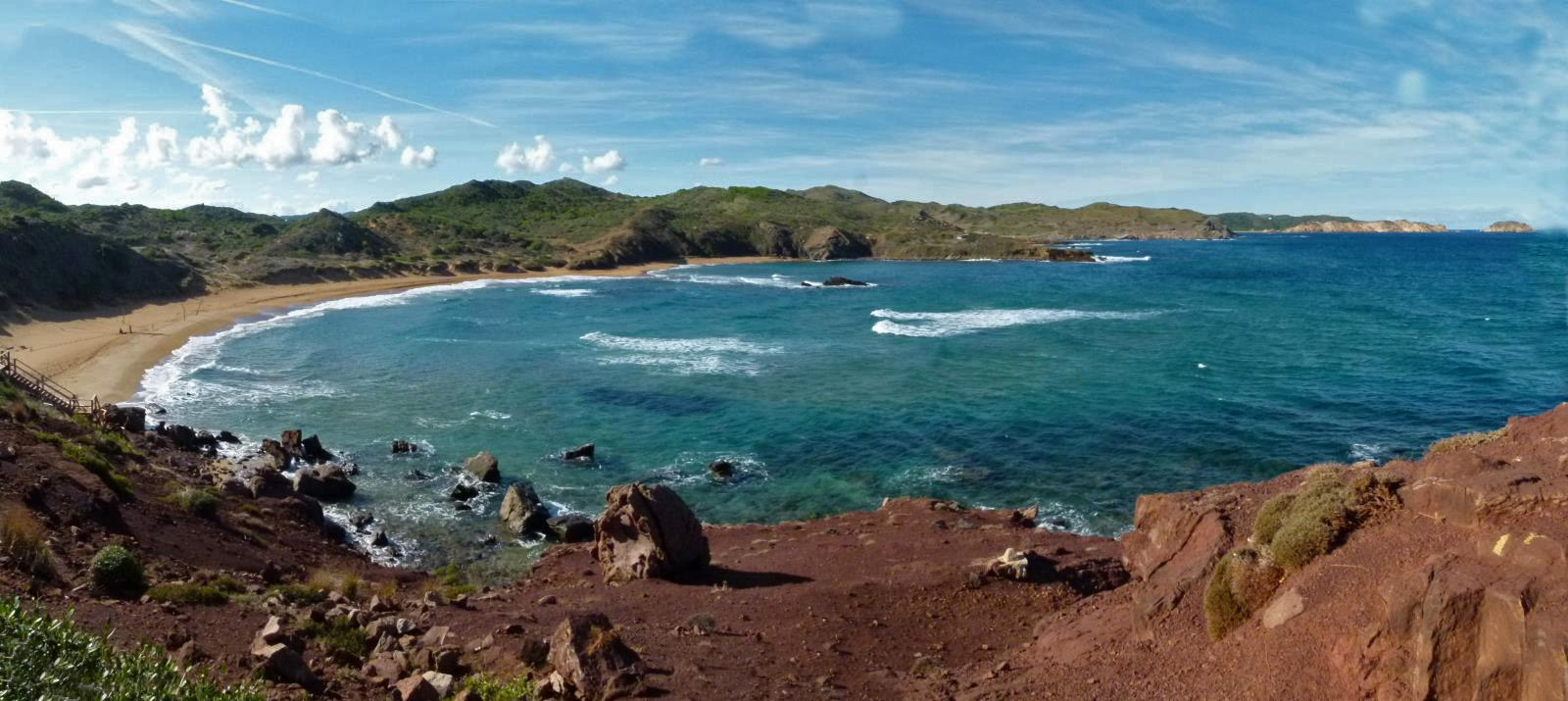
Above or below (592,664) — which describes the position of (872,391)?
below

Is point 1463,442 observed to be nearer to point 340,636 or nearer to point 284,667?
point 284,667

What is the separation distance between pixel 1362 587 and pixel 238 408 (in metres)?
39.0

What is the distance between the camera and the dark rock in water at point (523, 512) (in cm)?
2281

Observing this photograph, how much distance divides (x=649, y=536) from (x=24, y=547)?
10063 millimetres

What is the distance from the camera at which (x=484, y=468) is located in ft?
86.8

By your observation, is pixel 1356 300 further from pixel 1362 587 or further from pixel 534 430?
pixel 1362 587

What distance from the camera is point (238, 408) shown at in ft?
114

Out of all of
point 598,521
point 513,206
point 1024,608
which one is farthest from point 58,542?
point 513,206

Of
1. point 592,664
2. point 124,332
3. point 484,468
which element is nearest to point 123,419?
point 484,468

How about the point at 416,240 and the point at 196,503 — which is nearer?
the point at 196,503

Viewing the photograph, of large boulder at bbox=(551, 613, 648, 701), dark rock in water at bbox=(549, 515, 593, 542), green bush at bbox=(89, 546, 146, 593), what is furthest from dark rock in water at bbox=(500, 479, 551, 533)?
large boulder at bbox=(551, 613, 648, 701)

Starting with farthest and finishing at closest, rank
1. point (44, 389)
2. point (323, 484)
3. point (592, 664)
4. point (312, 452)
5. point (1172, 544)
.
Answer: point (44, 389) < point (312, 452) < point (323, 484) < point (1172, 544) < point (592, 664)

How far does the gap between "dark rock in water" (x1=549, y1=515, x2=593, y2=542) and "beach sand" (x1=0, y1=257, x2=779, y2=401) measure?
78.1 feet

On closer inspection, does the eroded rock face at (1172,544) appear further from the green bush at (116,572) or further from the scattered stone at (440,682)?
the green bush at (116,572)
